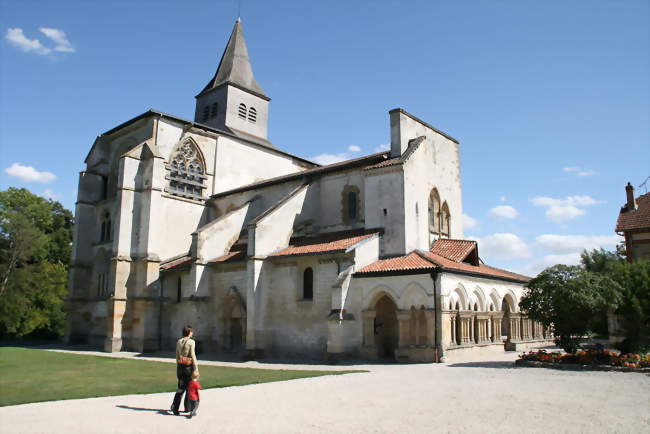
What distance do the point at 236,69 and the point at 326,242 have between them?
74.8ft

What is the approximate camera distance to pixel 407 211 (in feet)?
77.9

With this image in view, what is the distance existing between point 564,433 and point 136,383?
37.0ft

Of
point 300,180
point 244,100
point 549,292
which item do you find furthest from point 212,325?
point 244,100

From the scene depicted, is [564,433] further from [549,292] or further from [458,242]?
[458,242]

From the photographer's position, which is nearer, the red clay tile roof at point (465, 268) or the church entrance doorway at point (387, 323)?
the red clay tile roof at point (465, 268)

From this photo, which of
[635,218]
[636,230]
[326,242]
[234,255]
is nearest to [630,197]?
[635,218]

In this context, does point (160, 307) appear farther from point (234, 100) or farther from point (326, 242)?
point (234, 100)

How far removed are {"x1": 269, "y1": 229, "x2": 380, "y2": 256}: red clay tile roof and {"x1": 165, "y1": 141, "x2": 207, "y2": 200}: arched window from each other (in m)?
A: 10.1

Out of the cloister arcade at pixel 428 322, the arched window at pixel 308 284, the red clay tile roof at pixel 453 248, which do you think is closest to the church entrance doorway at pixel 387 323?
the cloister arcade at pixel 428 322

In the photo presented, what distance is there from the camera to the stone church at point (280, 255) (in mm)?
21734

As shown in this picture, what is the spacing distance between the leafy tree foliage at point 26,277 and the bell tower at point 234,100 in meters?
16.9

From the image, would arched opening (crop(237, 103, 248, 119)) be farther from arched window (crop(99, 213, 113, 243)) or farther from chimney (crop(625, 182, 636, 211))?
chimney (crop(625, 182, 636, 211))

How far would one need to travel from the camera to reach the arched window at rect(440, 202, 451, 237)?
2836 centimetres

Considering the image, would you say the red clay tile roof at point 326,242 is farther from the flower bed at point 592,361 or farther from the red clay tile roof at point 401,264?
the flower bed at point 592,361
